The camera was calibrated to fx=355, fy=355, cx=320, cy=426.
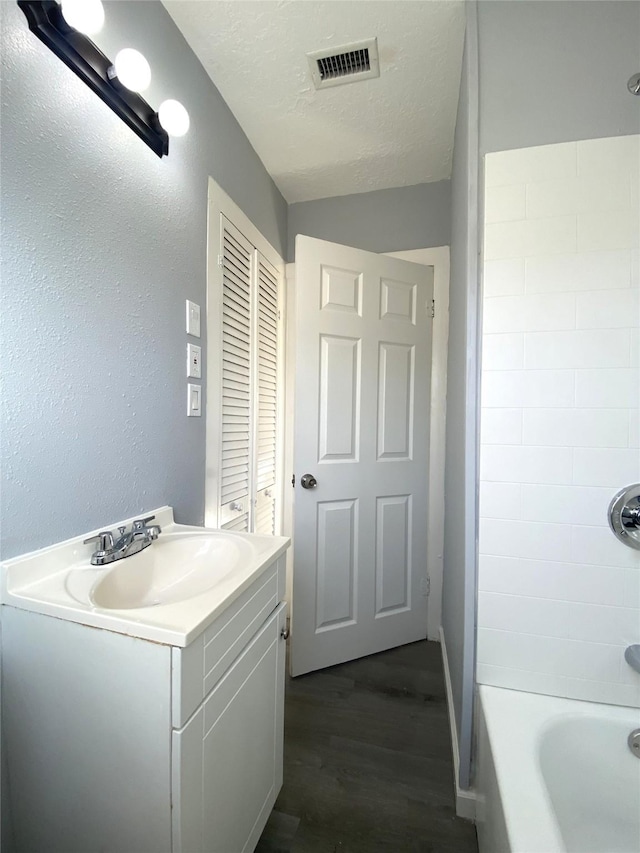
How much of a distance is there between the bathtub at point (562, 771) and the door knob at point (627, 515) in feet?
1.52

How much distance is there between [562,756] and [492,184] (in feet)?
5.05

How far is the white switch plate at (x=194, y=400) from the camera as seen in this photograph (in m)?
1.21

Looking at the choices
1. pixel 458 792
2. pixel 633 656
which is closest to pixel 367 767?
pixel 458 792

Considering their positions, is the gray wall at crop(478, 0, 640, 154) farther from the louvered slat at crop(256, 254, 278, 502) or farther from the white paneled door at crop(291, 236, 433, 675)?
the louvered slat at crop(256, 254, 278, 502)

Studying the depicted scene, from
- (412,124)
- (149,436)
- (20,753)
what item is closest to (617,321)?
(412,124)

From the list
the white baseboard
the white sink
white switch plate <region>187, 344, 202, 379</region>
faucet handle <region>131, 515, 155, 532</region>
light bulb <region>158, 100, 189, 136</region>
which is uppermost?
light bulb <region>158, 100, 189, 136</region>

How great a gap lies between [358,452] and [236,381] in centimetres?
68

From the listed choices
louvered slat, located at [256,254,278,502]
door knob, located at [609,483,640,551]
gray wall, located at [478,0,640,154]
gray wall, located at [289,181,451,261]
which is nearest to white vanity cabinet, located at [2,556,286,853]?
door knob, located at [609,483,640,551]

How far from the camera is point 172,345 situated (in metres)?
1.13

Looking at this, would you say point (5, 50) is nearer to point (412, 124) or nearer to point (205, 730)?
point (205, 730)

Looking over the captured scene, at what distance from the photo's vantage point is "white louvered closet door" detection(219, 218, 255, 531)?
145 centimetres

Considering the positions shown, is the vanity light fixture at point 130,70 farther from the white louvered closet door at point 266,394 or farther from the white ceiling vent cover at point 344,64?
the white louvered closet door at point 266,394

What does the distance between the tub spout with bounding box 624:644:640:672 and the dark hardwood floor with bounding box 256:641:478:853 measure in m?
0.67

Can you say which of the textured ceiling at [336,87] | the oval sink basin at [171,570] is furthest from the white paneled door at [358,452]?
the oval sink basin at [171,570]
